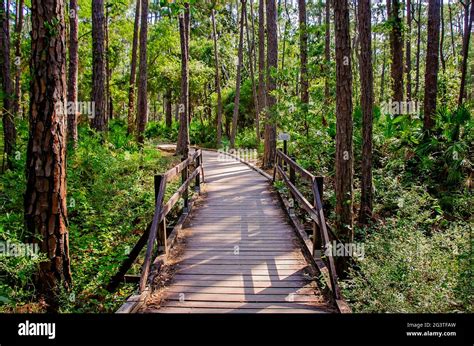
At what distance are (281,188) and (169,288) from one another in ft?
20.9

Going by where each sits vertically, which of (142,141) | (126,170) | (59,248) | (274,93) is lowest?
(59,248)

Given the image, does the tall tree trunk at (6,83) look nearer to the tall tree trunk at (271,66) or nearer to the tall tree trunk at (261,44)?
the tall tree trunk at (271,66)

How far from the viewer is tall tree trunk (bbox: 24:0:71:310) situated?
530 cm

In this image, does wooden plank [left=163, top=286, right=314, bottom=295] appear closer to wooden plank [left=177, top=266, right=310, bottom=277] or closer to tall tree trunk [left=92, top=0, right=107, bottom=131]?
wooden plank [left=177, top=266, right=310, bottom=277]

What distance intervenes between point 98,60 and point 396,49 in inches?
424

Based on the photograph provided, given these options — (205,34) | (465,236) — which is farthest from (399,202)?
(205,34)

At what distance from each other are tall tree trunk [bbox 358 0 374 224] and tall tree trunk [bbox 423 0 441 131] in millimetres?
4414

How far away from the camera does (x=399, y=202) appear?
991 cm

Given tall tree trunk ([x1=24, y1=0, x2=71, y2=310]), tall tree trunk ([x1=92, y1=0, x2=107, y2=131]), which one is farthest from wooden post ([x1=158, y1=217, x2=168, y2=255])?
tall tree trunk ([x1=92, y1=0, x2=107, y2=131])

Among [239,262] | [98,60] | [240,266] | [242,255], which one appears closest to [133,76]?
[98,60]

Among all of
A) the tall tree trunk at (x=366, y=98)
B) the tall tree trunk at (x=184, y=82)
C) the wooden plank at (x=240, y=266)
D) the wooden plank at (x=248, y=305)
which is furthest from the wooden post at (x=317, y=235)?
the tall tree trunk at (x=184, y=82)

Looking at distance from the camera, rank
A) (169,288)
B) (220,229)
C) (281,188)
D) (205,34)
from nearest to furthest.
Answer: (169,288)
(220,229)
(281,188)
(205,34)

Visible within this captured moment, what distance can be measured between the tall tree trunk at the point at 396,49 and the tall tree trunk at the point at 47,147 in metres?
10.5
